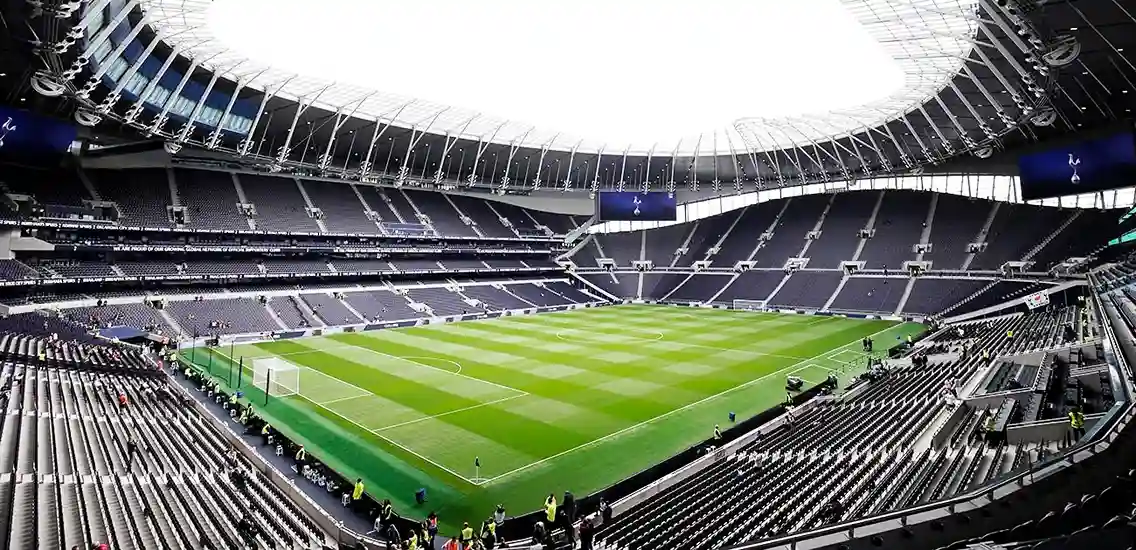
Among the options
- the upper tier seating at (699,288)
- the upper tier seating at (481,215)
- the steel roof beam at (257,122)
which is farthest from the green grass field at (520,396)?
the upper tier seating at (481,215)

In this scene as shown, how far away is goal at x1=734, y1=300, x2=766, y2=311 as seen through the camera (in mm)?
57931

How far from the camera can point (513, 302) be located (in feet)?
191

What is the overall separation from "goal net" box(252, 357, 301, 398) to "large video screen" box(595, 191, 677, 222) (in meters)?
46.4

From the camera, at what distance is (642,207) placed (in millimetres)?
70438

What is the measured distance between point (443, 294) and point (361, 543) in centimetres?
4412

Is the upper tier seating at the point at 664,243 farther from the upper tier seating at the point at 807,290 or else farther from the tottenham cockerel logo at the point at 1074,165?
the tottenham cockerel logo at the point at 1074,165

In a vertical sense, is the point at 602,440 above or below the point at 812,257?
below

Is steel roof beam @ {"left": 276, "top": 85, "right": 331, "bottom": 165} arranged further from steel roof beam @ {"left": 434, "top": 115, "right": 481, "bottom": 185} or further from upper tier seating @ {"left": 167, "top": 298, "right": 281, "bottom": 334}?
steel roof beam @ {"left": 434, "top": 115, "right": 481, "bottom": 185}

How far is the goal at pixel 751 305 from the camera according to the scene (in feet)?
190

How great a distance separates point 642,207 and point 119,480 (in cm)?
6170

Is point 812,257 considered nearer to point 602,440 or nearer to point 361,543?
point 602,440

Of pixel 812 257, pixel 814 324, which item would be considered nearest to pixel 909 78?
pixel 814 324

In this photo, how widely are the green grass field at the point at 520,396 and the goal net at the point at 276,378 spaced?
61 centimetres

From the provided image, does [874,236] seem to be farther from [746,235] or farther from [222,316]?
[222,316]
